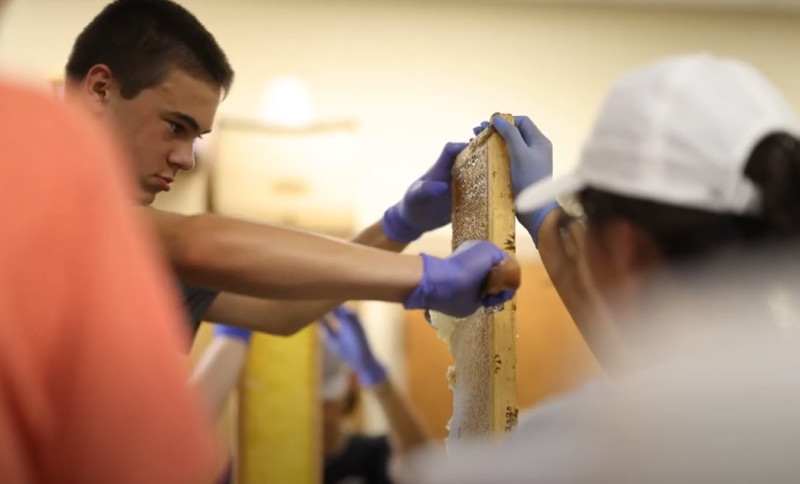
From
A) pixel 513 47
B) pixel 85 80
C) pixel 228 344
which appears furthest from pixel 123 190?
pixel 513 47

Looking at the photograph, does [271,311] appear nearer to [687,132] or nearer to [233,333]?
[233,333]

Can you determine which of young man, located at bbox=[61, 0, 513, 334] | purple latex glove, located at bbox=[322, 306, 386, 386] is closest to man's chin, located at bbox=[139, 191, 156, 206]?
young man, located at bbox=[61, 0, 513, 334]

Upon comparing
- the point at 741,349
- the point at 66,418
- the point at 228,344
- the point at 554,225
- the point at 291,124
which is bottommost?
the point at 66,418

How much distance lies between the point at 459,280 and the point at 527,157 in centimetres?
16

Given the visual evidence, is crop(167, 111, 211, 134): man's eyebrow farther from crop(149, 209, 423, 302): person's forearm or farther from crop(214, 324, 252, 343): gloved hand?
crop(214, 324, 252, 343): gloved hand

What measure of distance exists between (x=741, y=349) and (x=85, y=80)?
844 millimetres

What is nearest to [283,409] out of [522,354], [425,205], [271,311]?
[522,354]

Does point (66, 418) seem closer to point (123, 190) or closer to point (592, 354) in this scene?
point (123, 190)

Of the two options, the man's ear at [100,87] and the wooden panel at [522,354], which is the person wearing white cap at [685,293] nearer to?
the man's ear at [100,87]

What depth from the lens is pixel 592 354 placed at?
715mm

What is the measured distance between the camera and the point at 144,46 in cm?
104

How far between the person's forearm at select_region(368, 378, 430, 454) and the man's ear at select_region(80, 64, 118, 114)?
3.70 feet

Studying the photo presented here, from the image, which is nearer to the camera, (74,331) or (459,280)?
(74,331)

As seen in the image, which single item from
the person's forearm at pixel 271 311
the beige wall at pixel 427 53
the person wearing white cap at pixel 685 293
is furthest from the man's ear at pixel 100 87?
the beige wall at pixel 427 53
